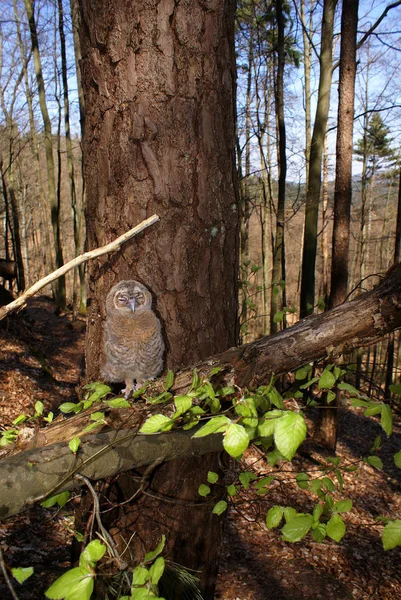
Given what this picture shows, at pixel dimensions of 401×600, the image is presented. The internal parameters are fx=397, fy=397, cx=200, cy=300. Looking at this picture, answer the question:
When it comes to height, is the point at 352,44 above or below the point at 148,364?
above

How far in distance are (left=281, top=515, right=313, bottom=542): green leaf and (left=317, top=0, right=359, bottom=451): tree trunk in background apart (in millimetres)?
7292

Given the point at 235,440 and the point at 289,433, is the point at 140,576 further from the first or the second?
the point at 289,433

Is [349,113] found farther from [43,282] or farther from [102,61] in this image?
[43,282]

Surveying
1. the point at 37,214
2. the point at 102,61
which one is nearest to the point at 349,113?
the point at 102,61

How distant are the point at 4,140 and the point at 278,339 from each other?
20434mm

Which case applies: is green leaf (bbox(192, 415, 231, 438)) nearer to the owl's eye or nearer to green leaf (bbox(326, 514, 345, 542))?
green leaf (bbox(326, 514, 345, 542))

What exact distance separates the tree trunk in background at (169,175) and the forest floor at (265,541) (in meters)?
0.61

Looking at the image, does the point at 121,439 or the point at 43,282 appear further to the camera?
the point at 43,282

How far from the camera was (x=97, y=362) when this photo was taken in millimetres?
2504

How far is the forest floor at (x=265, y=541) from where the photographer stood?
4.82 m

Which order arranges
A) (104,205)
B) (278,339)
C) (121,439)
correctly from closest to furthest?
1. (121,439)
2. (278,339)
3. (104,205)

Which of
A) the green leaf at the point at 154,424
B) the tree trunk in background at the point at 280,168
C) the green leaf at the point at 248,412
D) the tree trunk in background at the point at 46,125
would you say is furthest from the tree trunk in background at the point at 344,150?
the tree trunk in background at the point at 46,125

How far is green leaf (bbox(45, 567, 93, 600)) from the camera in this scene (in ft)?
3.90

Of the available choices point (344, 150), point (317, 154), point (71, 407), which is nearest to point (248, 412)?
point (71, 407)
